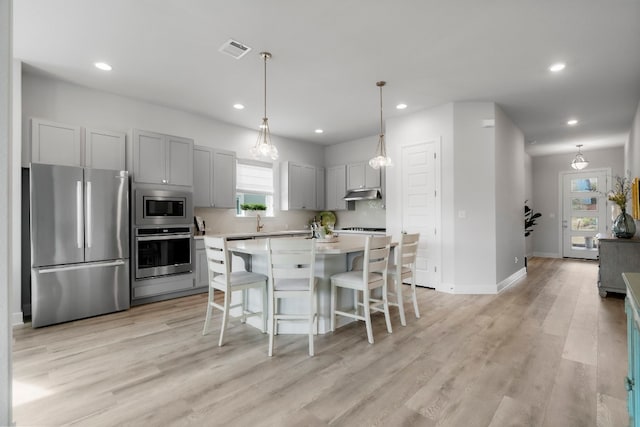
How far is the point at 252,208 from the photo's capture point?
18.5 feet

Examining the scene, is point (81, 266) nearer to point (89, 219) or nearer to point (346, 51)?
point (89, 219)

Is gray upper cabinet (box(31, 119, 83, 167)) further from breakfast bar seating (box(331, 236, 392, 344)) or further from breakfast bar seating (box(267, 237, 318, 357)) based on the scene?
breakfast bar seating (box(331, 236, 392, 344))

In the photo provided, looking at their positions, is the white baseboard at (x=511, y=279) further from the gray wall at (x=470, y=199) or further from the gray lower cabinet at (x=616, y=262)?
the gray lower cabinet at (x=616, y=262)

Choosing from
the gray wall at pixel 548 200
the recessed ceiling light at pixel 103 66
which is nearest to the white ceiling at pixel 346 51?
the recessed ceiling light at pixel 103 66

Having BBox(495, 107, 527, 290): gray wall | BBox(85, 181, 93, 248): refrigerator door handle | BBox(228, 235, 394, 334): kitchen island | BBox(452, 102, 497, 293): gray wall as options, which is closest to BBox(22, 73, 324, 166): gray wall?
BBox(85, 181, 93, 248): refrigerator door handle

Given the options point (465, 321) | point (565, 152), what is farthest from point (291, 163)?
point (565, 152)

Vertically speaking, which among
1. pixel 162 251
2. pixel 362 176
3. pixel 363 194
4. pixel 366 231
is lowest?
pixel 162 251

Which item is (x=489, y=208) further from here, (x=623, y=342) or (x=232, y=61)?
(x=232, y=61)

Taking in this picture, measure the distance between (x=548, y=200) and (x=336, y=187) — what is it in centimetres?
586

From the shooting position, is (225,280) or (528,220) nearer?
(225,280)

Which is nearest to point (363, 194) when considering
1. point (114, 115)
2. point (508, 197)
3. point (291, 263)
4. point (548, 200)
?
point (508, 197)

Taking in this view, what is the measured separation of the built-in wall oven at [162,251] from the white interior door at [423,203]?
3.36 meters

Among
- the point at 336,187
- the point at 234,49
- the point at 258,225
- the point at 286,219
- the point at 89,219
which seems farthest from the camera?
the point at 336,187

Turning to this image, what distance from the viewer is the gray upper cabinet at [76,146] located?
3467 millimetres
